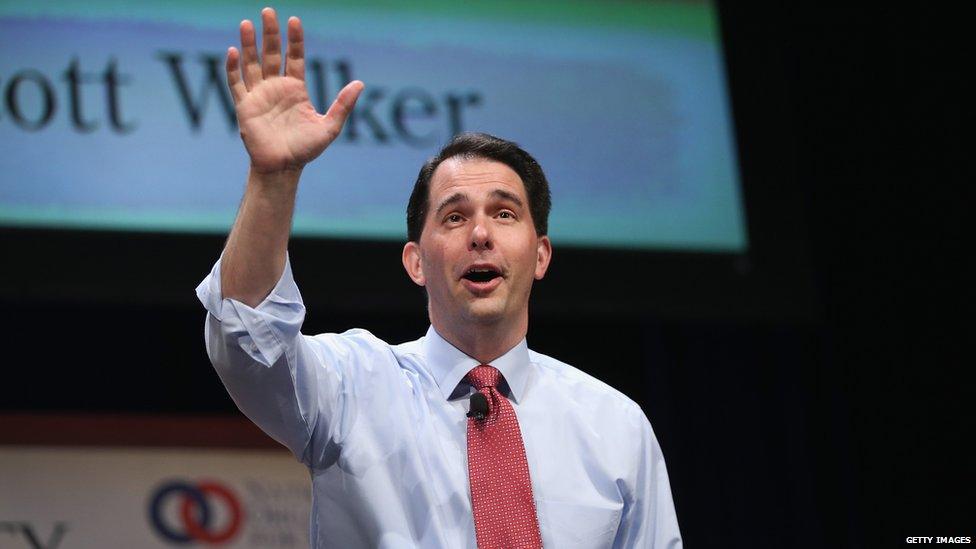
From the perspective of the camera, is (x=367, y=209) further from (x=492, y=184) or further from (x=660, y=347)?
(x=492, y=184)

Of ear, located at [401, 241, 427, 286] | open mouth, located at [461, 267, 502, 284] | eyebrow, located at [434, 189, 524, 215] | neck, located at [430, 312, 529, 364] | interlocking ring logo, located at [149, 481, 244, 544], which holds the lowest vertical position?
interlocking ring logo, located at [149, 481, 244, 544]

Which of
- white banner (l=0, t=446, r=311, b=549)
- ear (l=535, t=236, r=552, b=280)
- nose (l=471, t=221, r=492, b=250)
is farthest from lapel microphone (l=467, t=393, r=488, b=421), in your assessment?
Result: white banner (l=0, t=446, r=311, b=549)

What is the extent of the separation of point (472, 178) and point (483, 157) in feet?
0.19

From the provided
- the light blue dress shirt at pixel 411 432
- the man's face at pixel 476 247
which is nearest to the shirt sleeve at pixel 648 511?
the light blue dress shirt at pixel 411 432

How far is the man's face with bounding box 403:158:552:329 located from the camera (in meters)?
1.79

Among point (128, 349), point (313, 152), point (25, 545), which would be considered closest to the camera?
point (313, 152)

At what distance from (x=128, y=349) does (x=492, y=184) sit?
1.92 metres

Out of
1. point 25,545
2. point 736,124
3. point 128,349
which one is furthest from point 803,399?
point 25,545

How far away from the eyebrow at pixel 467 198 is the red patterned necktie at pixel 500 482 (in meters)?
0.30

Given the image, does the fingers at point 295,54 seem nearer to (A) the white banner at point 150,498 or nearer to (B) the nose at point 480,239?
(B) the nose at point 480,239

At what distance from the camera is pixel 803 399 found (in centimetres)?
384

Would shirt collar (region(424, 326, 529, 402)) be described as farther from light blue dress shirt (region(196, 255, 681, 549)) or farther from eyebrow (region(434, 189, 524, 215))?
eyebrow (region(434, 189, 524, 215))

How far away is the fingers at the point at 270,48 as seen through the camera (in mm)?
1511

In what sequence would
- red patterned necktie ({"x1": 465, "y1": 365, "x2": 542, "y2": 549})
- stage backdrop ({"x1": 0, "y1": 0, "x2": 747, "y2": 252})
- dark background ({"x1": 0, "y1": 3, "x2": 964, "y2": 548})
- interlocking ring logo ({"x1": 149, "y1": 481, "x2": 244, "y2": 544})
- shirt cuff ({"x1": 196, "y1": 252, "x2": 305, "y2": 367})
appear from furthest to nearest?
1. dark background ({"x1": 0, "y1": 3, "x2": 964, "y2": 548})
2. interlocking ring logo ({"x1": 149, "y1": 481, "x2": 244, "y2": 544})
3. stage backdrop ({"x1": 0, "y1": 0, "x2": 747, "y2": 252})
4. red patterned necktie ({"x1": 465, "y1": 365, "x2": 542, "y2": 549})
5. shirt cuff ({"x1": 196, "y1": 252, "x2": 305, "y2": 367})
